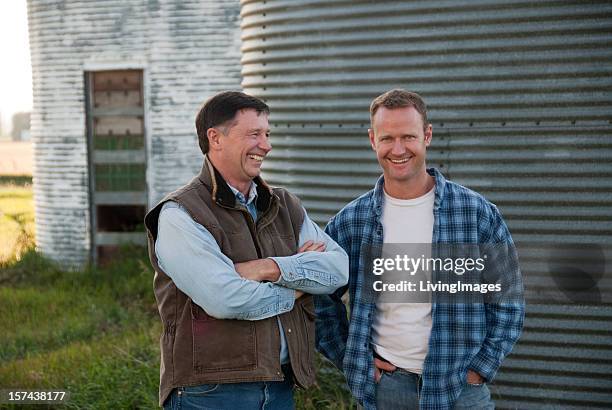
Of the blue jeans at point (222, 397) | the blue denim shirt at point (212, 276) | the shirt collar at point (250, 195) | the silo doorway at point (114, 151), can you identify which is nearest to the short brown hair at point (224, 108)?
the shirt collar at point (250, 195)

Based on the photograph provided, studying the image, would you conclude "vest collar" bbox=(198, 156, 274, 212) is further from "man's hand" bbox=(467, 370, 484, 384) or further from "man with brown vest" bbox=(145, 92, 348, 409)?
"man's hand" bbox=(467, 370, 484, 384)

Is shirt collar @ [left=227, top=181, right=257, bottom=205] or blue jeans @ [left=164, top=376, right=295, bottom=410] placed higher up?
shirt collar @ [left=227, top=181, right=257, bottom=205]

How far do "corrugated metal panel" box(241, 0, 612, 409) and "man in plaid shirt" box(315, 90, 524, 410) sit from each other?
1531 mm

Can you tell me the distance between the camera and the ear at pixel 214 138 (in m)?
3.04

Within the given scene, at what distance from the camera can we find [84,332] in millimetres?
8781

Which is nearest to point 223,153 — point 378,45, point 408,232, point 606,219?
point 408,232

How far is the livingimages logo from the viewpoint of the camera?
9.96 feet

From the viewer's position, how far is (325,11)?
502 cm

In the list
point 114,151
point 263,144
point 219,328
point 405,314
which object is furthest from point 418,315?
point 114,151

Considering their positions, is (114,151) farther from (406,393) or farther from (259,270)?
(406,393)

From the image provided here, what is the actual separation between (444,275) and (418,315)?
181 millimetres

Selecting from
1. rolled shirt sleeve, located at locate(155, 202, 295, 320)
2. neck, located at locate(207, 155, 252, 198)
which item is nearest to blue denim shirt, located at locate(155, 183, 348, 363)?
rolled shirt sleeve, located at locate(155, 202, 295, 320)

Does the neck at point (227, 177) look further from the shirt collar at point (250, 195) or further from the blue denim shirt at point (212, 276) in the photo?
the blue denim shirt at point (212, 276)

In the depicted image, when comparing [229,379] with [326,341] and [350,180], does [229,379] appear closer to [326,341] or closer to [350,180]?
[326,341]
